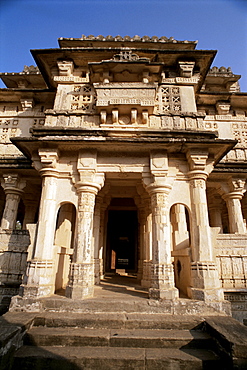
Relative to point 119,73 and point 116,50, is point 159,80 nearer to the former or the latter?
point 119,73

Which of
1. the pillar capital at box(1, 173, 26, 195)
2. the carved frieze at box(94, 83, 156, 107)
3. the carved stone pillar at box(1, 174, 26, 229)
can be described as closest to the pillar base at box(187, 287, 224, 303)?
the carved frieze at box(94, 83, 156, 107)

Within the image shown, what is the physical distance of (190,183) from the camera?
7242mm

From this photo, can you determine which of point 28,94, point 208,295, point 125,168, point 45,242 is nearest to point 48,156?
point 125,168

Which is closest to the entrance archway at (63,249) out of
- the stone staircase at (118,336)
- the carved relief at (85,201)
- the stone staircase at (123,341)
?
the carved relief at (85,201)

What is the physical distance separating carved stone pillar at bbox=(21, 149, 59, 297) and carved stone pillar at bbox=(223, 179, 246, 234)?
834cm

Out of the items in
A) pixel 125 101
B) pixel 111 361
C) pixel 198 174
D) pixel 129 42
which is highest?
pixel 129 42

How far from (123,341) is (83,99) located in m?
7.85

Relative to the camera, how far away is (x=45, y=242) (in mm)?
6660

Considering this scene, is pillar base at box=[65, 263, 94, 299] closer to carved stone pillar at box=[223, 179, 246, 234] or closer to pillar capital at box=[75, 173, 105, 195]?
pillar capital at box=[75, 173, 105, 195]

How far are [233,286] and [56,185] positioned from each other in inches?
258

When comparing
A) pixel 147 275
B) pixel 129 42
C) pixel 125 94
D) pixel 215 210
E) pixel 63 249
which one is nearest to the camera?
pixel 125 94

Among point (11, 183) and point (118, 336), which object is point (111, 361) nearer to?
point (118, 336)

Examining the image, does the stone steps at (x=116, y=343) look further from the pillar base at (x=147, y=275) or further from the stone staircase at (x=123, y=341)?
the pillar base at (x=147, y=275)

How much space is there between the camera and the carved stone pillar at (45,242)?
20.3ft
